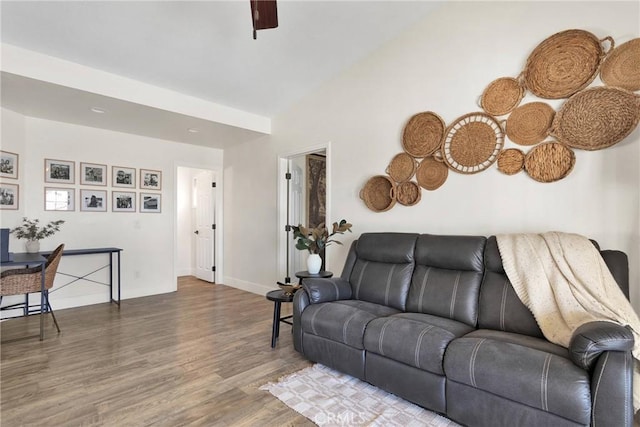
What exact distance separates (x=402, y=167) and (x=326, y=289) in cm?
147

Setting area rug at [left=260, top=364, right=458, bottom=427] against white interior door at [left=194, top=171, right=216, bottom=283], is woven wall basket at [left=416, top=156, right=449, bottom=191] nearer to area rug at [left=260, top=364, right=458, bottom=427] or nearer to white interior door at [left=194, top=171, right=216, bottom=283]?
area rug at [left=260, top=364, right=458, bottom=427]

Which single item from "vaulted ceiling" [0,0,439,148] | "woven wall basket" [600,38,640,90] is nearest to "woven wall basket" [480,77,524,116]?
"woven wall basket" [600,38,640,90]

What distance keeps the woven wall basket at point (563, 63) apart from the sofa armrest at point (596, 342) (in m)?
1.74

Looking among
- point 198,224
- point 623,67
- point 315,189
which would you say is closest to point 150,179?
point 198,224

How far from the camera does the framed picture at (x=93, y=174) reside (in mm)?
4371

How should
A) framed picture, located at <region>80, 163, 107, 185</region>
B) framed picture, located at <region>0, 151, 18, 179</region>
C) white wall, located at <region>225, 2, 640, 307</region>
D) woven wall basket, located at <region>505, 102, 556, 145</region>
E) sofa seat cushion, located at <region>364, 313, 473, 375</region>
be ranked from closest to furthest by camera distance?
1. sofa seat cushion, located at <region>364, 313, 473, 375</region>
2. white wall, located at <region>225, 2, 640, 307</region>
3. woven wall basket, located at <region>505, 102, 556, 145</region>
4. framed picture, located at <region>0, 151, 18, 179</region>
5. framed picture, located at <region>80, 163, 107, 185</region>

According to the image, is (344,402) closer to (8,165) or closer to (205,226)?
(8,165)

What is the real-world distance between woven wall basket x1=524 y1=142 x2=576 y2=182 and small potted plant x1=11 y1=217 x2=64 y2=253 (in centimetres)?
505

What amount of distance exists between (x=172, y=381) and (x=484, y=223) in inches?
108

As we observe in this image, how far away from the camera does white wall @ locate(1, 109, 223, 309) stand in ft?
12.9

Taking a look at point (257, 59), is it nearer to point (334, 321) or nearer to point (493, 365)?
point (334, 321)

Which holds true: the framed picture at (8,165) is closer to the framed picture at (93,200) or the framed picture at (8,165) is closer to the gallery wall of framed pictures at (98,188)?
the gallery wall of framed pictures at (98,188)

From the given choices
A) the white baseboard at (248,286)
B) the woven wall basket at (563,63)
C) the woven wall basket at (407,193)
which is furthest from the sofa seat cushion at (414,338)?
the white baseboard at (248,286)

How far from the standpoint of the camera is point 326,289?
110 inches
